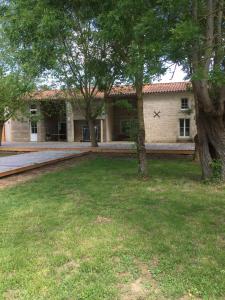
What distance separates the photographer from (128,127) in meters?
9.61

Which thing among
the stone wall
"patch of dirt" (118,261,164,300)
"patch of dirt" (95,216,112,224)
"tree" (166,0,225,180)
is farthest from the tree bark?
the stone wall

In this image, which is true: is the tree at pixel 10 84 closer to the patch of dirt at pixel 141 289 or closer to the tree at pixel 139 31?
the tree at pixel 139 31

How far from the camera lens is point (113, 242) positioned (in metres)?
4.42

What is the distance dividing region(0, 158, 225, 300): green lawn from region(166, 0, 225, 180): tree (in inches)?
44.5

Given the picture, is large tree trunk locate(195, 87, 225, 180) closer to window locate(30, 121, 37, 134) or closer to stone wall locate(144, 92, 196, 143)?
stone wall locate(144, 92, 196, 143)

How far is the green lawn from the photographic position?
3262 mm

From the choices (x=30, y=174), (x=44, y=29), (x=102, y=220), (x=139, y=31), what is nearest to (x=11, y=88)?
(x=30, y=174)

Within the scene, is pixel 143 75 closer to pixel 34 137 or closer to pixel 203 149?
pixel 203 149

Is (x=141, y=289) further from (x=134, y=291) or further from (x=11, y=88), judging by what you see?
(x=11, y=88)

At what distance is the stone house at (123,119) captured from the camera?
25.8 meters

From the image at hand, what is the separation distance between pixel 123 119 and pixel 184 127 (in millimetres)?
5485

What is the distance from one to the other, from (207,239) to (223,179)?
4.02 meters

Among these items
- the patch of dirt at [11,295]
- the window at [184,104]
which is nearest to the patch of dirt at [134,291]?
the patch of dirt at [11,295]

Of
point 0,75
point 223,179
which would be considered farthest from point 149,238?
point 0,75
